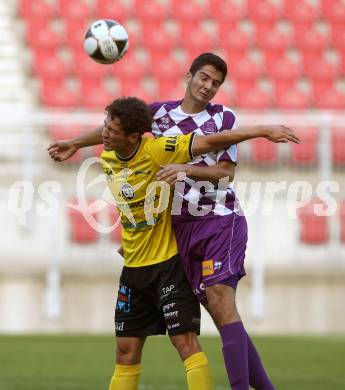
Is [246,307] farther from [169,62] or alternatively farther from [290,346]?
[169,62]

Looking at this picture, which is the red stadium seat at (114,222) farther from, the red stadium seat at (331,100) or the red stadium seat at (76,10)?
the red stadium seat at (76,10)

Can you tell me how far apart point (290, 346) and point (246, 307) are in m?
1.83

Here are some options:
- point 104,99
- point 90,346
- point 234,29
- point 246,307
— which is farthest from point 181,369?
point 234,29

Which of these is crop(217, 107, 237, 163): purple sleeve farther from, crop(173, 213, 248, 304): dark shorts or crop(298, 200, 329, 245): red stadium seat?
crop(298, 200, 329, 245): red stadium seat

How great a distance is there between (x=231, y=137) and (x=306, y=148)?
6686mm

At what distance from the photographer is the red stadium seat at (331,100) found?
14.3m

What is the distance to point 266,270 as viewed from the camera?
1123 cm

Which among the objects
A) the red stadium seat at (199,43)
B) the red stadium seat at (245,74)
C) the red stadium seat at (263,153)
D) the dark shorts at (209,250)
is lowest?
the dark shorts at (209,250)

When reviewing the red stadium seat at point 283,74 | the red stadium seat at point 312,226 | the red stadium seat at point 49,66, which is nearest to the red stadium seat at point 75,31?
the red stadium seat at point 49,66

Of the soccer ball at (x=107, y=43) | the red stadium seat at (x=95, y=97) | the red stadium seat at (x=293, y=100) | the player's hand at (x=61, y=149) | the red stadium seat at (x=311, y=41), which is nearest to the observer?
the player's hand at (x=61, y=149)

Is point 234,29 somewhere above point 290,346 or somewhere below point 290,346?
above

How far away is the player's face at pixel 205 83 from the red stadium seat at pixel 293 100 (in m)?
8.93

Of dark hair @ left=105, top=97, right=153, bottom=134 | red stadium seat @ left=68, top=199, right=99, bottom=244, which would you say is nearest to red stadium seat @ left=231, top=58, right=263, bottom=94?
red stadium seat @ left=68, top=199, right=99, bottom=244

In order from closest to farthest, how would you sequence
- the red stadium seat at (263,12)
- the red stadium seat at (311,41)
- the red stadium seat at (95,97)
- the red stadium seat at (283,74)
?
the red stadium seat at (95,97) < the red stadium seat at (283,74) < the red stadium seat at (311,41) < the red stadium seat at (263,12)
